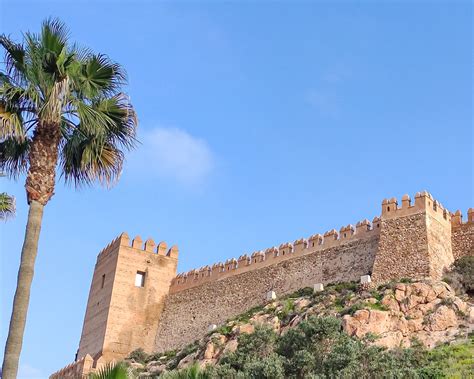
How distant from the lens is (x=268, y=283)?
3158cm

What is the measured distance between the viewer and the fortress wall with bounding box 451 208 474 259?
88.1 feet

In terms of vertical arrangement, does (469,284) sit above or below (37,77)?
above

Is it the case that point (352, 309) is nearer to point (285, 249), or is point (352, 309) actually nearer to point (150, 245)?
point (285, 249)

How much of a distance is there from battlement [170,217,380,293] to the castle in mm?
42

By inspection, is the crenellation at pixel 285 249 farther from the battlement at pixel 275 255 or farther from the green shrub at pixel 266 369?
the green shrub at pixel 266 369

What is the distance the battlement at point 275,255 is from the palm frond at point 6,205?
1602 centimetres

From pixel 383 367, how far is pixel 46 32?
31.2 ft

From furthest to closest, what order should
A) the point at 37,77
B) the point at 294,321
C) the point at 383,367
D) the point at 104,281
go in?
the point at 104,281
the point at 294,321
the point at 383,367
the point at 37,77

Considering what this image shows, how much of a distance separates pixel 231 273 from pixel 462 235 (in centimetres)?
1125

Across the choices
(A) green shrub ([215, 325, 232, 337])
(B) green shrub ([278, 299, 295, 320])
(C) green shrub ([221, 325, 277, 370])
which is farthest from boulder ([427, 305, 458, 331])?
(A) green shrub ([215, 325, 232, 337])

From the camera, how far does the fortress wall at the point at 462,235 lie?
88.1 ft

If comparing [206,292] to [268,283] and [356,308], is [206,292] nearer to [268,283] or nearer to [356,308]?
[268,283]

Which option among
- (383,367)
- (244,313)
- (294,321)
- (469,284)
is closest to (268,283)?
(244,313)

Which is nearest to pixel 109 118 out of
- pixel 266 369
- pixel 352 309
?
pixel 266 369
